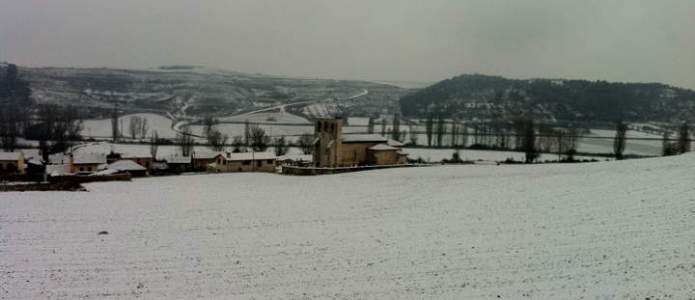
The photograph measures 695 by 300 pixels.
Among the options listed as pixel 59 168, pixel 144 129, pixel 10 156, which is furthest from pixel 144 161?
pixel 144 129

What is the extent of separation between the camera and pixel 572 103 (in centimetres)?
15988

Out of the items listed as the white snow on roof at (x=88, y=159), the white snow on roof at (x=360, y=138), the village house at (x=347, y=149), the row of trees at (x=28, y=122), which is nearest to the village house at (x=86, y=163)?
the white snow on roof at (x=88, y=159)

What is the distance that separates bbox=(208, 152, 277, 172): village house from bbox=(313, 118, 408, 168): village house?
725 centimetres

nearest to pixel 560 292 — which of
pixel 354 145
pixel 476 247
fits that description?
pixel 476 247

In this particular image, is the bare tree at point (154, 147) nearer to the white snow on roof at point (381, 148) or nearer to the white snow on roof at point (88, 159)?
the white snow on roof at point (88, 159)

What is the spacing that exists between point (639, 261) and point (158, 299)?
49.4 feet

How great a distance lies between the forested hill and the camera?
152250 mm

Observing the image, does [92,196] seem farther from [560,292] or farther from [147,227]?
[560,292]

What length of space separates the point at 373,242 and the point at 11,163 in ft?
162

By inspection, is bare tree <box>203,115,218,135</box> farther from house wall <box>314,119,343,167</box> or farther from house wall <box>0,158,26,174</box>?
house wall <box>314,119,343,167</box>

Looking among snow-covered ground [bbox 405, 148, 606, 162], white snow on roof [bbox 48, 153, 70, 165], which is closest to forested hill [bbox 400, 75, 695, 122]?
snow-covered ground [bbox 405, 148, 606, 162]

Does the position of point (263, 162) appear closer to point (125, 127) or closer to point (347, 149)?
point (347, 149)

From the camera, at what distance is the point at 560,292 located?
15562 millimetres

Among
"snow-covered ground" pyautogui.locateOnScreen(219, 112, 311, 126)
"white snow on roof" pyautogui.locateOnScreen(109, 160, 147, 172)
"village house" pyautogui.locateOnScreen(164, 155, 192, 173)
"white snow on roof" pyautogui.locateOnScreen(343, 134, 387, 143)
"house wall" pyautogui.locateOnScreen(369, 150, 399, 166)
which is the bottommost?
"village house" pyautogui.locateOnScreen(164, 155, 192, 173)
